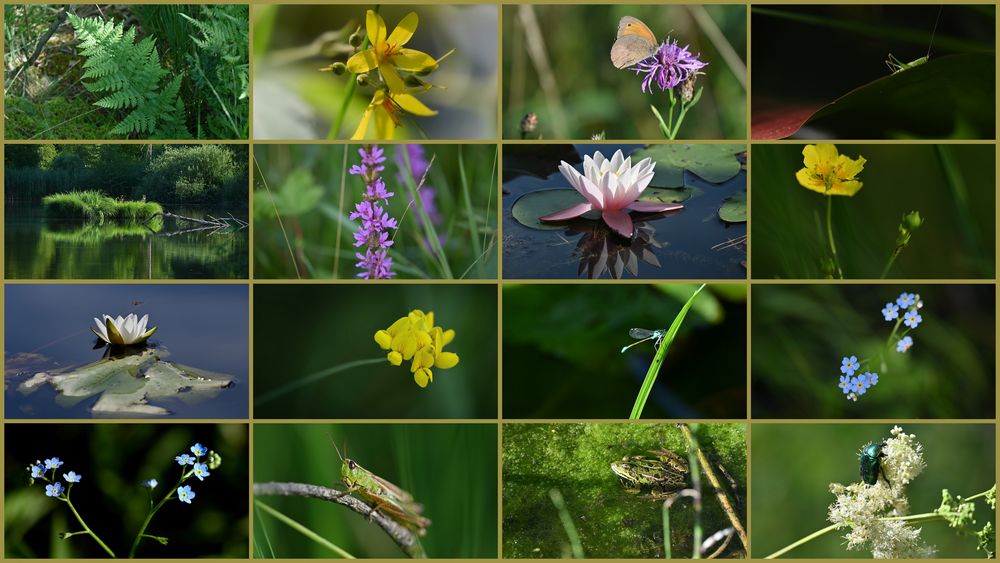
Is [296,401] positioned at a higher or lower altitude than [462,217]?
lower

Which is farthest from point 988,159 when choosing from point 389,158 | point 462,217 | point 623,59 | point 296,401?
point 296,401

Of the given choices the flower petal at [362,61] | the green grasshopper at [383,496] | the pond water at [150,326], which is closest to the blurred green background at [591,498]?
the green grasshopper at [383,496]

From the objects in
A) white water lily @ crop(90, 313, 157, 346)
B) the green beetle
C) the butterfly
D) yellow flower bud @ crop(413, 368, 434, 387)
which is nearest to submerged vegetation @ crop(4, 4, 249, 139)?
white water lily @ crop(90, 313, 157, 346)

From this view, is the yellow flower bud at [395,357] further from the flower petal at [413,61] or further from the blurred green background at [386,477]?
the flower petal at [413,61]

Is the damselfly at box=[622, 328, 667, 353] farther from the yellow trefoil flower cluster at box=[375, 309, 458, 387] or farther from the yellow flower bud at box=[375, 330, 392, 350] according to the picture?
the yellow flower bud at box=[375, 330, 392, 350]

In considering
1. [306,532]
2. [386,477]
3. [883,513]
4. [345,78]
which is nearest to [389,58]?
[345,78]

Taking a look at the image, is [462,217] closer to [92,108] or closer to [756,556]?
[92,108]
